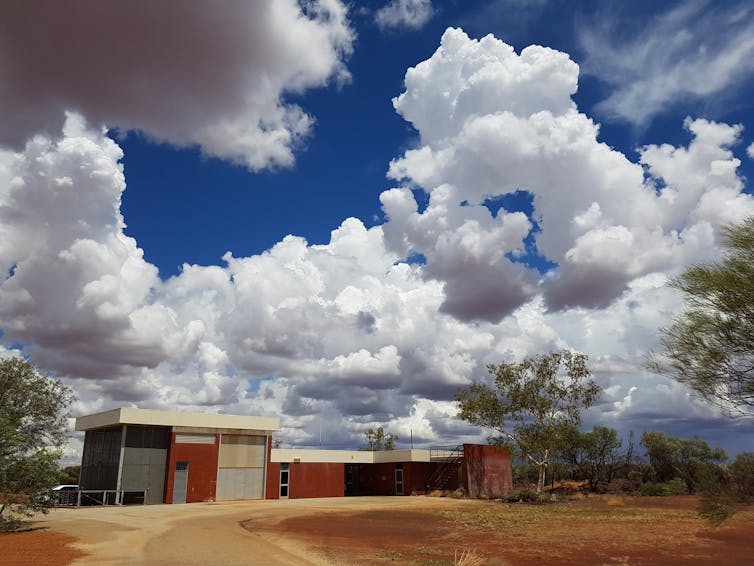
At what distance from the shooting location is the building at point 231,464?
42750 mm

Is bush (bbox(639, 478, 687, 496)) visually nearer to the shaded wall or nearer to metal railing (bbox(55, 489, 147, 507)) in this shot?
metal railing (bbox(55, 489, 147, 507))

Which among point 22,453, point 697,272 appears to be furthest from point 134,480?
point 697,272

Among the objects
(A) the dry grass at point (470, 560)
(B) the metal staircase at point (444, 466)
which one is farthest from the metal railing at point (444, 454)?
(A) the dry grass at point (470, 560)

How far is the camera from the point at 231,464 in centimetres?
4691

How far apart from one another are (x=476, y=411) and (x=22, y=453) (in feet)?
119

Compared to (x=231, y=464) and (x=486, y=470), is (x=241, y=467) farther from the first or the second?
(x=486, y=470)

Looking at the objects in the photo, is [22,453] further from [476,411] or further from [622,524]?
[476,411]

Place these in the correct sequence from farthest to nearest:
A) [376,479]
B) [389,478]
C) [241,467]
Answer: [376,479] < [389,478] < [241,467]

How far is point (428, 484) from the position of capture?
57.1 metres

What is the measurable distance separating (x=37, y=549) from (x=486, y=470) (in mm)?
42692

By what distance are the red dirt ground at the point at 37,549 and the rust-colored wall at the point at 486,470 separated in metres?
37.1

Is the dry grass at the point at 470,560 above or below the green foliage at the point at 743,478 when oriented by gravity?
below

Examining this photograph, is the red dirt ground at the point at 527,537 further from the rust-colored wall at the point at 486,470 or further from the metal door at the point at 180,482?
the rust-colored wall at the point at 486,470

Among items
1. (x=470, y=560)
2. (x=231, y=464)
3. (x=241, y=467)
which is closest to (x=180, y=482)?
(x=231, y=464)
